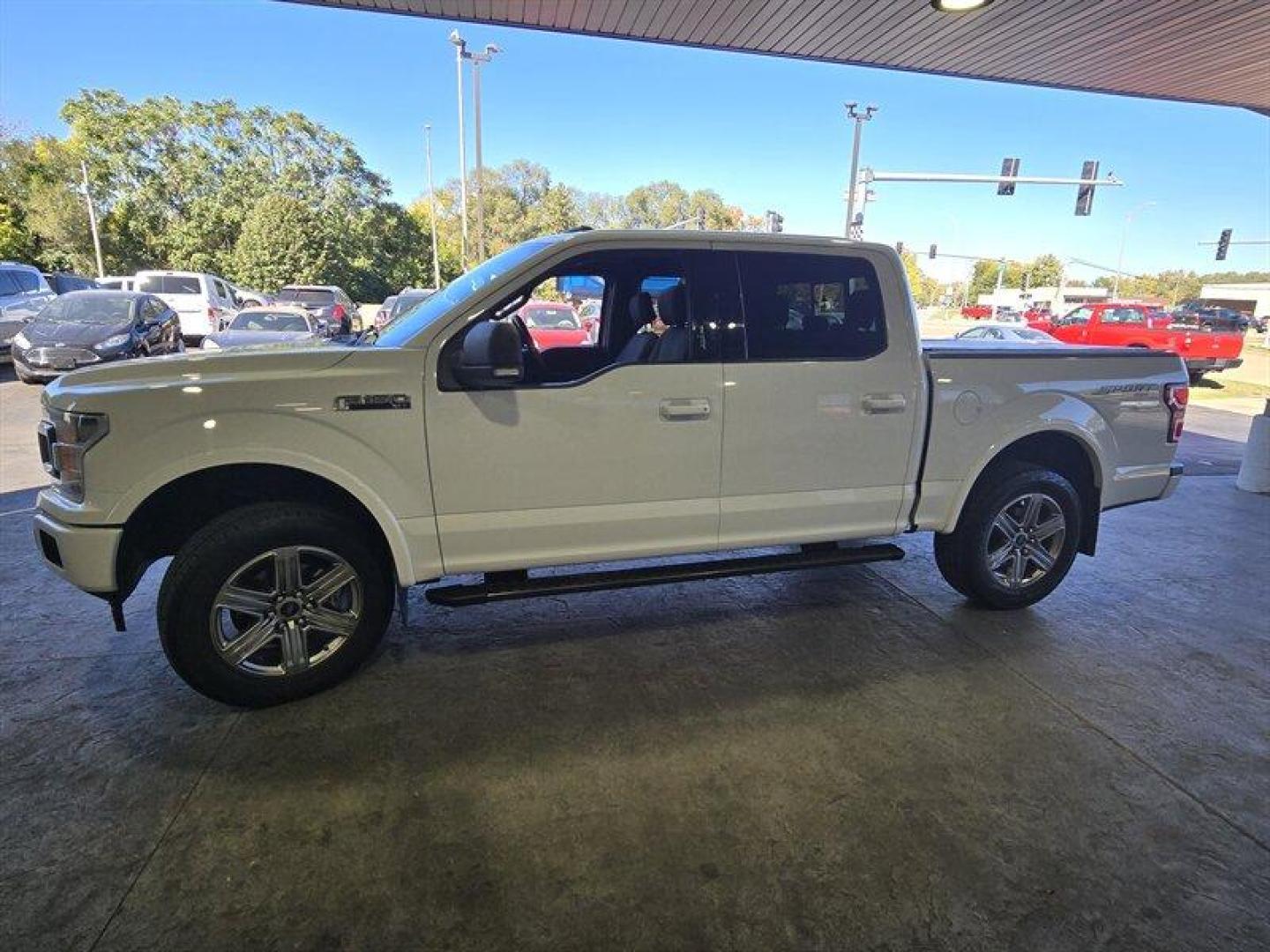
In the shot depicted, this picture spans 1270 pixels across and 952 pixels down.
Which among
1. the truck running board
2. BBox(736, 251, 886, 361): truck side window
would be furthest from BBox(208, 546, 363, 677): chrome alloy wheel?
BBox(736, 251, 886, 361): truck side window

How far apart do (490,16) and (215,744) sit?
677 cm

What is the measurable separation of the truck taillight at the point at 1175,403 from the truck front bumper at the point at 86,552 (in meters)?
5.51

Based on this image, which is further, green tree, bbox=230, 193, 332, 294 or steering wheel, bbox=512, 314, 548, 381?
green tree, bbox=230, 193, 332, 294

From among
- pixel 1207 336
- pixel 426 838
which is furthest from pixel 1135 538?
pixel 1207 336

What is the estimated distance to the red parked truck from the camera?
55.6 ft

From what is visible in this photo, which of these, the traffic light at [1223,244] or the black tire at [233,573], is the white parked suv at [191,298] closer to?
the black tire at [233,573]

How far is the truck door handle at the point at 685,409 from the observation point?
3.27 metres

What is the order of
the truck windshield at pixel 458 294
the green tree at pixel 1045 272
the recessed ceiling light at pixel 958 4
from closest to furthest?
the truck windshield at pixel 458 294 < the recessed ceiling light at pixel 958 4 < the green tree at pixel 1045 272

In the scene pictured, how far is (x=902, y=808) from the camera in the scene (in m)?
2.56

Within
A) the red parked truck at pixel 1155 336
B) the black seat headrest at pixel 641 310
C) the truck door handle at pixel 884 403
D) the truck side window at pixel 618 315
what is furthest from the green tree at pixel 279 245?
the truck door handle at pixel 884 403

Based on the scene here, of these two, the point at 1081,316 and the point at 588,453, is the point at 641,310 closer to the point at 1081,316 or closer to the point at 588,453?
the point at 588,453

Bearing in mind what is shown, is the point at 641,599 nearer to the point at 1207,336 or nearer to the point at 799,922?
the point at 799,922

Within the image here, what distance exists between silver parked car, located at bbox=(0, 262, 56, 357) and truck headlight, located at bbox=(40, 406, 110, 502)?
40.4ft

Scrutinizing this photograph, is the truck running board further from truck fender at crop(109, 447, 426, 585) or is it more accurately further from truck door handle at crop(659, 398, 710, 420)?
truck door handle at crop(659, 398, 710, 420)
